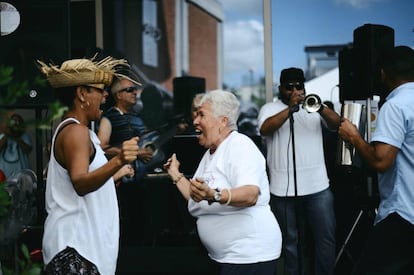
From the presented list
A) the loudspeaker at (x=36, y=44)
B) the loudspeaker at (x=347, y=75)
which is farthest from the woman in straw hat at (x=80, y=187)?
the loudspeaker at (x=347, y=75)

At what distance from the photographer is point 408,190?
3.29 meters

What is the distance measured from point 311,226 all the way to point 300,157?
52 centimetres

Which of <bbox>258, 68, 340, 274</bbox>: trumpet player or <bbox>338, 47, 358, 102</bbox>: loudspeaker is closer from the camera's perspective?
<bbox>258, 68, 340, 274</bbox>: trumpet player

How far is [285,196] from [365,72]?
108cm

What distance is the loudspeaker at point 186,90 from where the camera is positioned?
863 centimetres

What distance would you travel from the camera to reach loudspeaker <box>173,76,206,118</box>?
8.63 metres

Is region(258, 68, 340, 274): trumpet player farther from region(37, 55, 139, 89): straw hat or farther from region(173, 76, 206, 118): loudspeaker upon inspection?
region(173, 76, 206, 118): loudspeaker

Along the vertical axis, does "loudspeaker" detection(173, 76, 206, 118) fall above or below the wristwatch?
above

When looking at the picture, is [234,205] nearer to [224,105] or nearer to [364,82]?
[224,105]

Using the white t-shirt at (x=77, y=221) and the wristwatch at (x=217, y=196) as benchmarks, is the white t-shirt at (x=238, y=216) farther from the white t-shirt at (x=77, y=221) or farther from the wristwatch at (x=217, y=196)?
the white t-shirt at (x=77, y=221)

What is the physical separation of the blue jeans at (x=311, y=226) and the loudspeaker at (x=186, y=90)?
150 inches

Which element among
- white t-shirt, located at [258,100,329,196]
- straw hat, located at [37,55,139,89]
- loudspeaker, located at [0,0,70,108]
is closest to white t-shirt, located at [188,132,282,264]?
straw hat, located at [37,55,139,89]

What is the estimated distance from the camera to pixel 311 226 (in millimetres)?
4883

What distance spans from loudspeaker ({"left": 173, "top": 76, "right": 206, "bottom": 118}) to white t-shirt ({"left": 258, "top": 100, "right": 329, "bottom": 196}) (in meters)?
3.62
